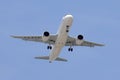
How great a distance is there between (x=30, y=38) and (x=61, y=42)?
5.90m

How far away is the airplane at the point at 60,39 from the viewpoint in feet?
329

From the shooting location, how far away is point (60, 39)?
333 ft

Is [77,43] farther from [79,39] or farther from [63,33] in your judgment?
[63,33]

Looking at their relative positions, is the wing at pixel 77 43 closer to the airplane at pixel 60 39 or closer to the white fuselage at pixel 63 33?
the airplane at pixel 60 39

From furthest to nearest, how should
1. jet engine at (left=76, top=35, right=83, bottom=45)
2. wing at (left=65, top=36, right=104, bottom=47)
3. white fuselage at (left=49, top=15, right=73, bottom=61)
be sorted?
wing at (left=65, top=36, right=104, bottom=47)
jet engine at (left=76, top=35, right=83, bottom=45)
white fuselage at (left=49, top=15, right=73, bottom=61)

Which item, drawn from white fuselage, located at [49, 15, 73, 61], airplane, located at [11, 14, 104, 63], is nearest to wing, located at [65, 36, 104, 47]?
airplane, located at [11, 14, 104, 63]

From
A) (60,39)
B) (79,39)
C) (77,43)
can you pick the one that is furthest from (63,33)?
(77,43)

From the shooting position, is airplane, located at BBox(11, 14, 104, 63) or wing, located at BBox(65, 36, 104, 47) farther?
wing, located at BBox(65, 36, 104, 47)

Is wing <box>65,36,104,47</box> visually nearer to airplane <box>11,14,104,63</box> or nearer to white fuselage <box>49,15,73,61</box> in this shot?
airplane <box>11,14,104,63</box>

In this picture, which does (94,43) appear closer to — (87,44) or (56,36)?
(87,44)

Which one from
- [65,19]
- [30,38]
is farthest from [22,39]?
[65,19]

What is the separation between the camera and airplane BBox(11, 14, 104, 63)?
329 ft

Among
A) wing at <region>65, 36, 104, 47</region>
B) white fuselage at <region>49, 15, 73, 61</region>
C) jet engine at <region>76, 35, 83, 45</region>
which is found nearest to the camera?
white fuselage at <region>49, 15, 73, 61</region>

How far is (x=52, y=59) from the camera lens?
106 metres
